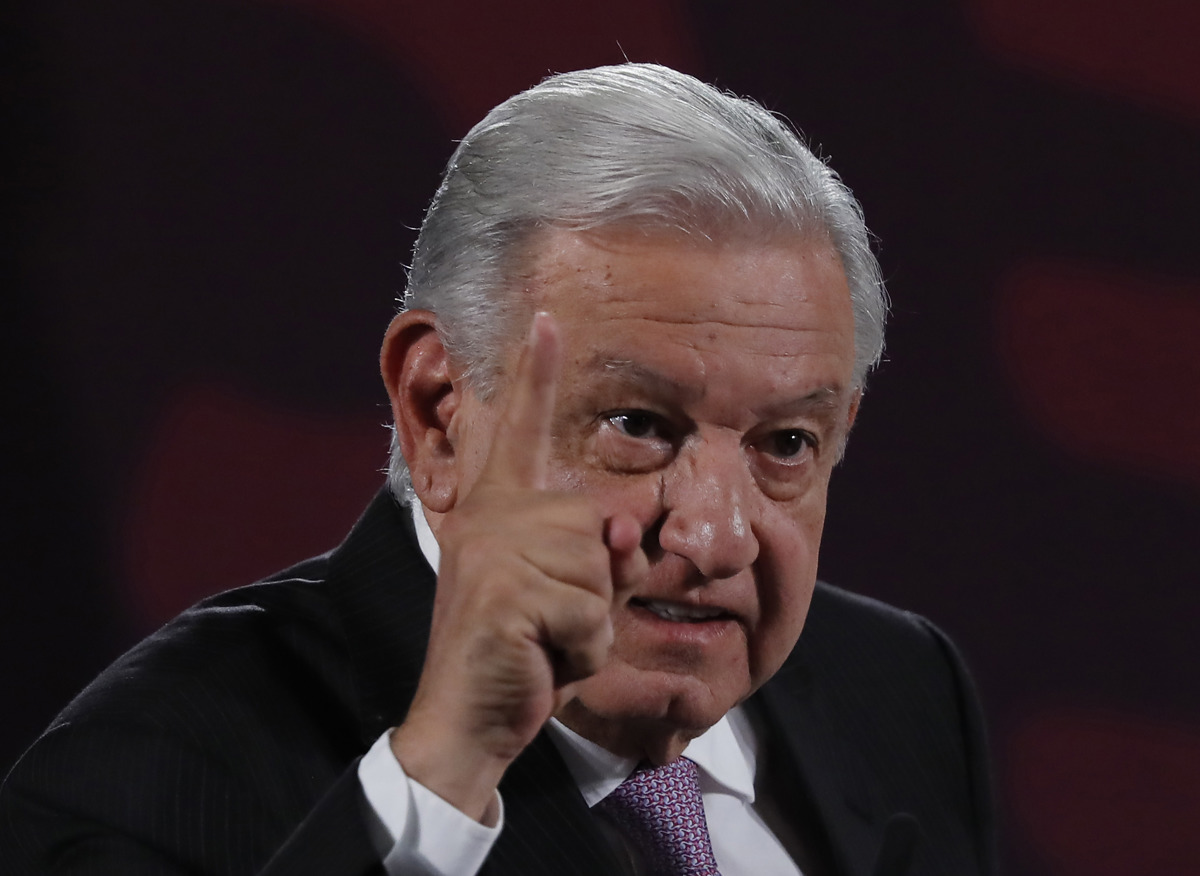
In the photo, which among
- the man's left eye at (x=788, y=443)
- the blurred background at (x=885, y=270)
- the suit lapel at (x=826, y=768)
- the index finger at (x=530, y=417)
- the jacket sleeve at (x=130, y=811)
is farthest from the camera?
the blurred background at (x=885, y=270)

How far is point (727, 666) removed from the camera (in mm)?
1410

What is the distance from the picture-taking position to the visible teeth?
4.47 ft

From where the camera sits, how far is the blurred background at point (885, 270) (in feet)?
6.49

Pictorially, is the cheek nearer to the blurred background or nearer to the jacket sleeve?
the jacket sleeve

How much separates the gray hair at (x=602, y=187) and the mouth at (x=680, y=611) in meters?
0.25

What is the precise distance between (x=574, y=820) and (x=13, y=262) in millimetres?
1085

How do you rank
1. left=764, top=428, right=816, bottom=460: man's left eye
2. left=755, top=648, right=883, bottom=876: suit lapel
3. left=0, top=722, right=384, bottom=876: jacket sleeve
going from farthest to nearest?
left=755, top=648, right=883, bottom=876: suit lapel
left=764, top=428, right=816, bottom=460: man's left eye
left=0, top=722, right=384, bottom=876: jacket sleeve

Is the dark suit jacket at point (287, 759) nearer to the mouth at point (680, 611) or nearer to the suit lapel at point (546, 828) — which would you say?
the suit lapel at point (546, 828)

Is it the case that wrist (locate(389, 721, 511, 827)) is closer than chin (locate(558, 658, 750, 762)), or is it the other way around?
wrist (locate(389, 721, 511, 827))

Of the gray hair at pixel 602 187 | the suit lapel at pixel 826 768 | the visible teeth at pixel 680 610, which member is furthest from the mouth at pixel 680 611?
the suit lapel at pixel 826 768

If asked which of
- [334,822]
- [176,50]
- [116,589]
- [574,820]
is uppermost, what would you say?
[176,50]

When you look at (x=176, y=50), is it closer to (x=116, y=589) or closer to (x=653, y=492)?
(x=116, y=589)

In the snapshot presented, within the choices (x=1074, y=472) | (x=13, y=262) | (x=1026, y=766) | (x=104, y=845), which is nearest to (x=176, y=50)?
(x=13, y=262)

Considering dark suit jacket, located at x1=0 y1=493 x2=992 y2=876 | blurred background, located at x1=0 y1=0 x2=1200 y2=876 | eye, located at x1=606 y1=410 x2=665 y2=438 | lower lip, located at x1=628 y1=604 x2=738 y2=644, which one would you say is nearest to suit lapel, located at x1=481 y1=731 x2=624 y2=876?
dark suit jacket, located at x1=0 y1=493 x2=992 y2=876
